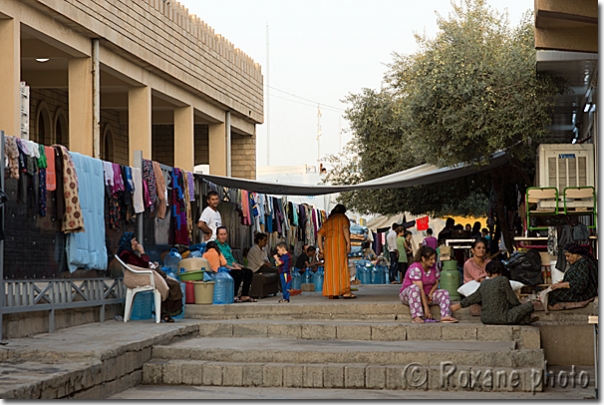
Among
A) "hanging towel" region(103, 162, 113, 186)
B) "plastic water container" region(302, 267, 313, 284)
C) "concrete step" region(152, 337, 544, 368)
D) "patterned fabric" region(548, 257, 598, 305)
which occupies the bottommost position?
"concrete step" region(152, 337, 544, 368)

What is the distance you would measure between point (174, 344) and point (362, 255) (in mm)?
20664

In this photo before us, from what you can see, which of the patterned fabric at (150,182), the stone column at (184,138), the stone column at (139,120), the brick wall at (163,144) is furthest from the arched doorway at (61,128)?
the patterned fabric at (150,182)

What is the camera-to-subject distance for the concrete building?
45.2 feet

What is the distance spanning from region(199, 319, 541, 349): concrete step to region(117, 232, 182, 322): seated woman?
85 centimetres

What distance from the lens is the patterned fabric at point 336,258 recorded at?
1298 cm

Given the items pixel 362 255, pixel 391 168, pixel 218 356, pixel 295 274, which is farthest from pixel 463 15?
pixel 362 255

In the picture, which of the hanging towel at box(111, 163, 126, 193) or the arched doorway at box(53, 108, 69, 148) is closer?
the hanging towel at box(111, 163, 126, 193)

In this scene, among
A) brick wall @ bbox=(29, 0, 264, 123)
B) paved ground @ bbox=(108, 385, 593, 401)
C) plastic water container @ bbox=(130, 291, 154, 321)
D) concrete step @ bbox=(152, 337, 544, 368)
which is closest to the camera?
paved ground @ bbox=(108, 385, 593, 401)

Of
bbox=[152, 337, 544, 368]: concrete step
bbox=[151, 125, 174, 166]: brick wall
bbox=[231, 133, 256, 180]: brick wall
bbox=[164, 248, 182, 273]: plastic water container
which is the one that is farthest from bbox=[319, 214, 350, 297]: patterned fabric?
bbox=[151, 125, 174, 166]: brick wall

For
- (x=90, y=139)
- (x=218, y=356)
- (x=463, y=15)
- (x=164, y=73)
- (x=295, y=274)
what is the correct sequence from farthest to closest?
1. (x=164, y=73)
2. (x=295, y=274)
3. (x=90, y=139)
4. (x=463, y=15)
5. (x=218, y=356)

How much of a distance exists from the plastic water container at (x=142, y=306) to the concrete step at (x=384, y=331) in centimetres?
123

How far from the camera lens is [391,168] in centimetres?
2270

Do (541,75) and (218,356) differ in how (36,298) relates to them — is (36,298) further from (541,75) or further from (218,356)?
(541,75)

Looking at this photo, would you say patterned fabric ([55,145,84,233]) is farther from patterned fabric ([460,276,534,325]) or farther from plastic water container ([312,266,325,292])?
plastic water container ([312,266,325,292])
